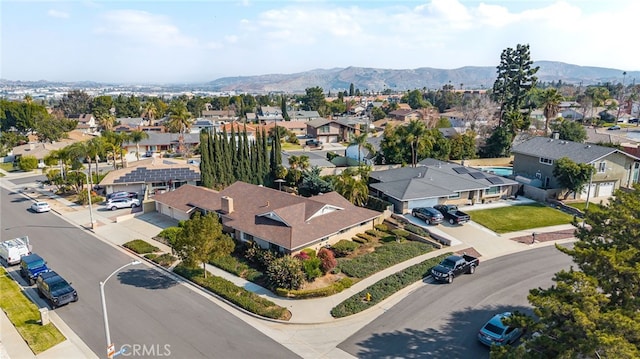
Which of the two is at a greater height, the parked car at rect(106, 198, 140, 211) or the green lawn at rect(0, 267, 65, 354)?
the parked car at rect(106, 198, 140, 211)

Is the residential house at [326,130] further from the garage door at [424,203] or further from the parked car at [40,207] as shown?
the parked car at [40,207]

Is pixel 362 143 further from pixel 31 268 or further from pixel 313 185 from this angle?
pixel 31 268

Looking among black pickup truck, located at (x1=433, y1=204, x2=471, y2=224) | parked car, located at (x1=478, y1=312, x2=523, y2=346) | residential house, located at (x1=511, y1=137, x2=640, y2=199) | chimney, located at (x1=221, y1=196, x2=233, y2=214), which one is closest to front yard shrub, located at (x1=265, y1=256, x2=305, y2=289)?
Answer: chimney, located at (x1=221, y1=196, x2=233, y2=214)

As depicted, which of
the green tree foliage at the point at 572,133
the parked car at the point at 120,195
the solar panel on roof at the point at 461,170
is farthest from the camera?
the green tree foliage at the point at 572,133

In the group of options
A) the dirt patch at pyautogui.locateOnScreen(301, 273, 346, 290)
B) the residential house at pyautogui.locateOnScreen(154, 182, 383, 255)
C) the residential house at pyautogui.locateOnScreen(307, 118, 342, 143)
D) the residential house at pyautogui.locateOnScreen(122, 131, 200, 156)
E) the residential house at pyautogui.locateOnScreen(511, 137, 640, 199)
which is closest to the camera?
the dirt patch at pyautogui.locateOnScreen(301, 273, 346, 290)

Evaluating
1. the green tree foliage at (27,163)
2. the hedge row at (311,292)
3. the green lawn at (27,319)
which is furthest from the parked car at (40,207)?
the hedge row at (311,292)

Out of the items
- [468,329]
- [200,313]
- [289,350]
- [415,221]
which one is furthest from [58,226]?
[468,329]

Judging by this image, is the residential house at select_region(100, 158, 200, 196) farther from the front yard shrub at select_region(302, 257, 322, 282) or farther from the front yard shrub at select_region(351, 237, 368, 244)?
the front yard shrub at select_region(302, 257, 322, 282)
